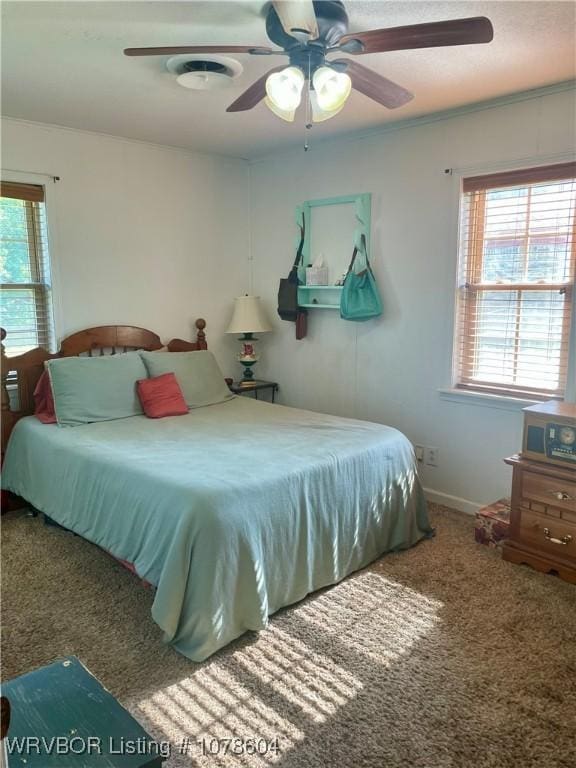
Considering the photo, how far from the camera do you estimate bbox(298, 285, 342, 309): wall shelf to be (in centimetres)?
406

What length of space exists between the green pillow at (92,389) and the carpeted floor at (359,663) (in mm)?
864

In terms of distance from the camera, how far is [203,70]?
8.18ft

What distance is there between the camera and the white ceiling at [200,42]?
81.4 inches

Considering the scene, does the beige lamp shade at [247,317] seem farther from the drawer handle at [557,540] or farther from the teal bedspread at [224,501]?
the drawer handle at [557,540]

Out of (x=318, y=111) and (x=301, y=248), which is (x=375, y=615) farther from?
(x=301, y=248)

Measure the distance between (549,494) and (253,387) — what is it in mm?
2382

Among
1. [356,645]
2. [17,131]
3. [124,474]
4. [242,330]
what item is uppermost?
[17,131]

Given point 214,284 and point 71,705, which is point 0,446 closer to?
point 214,284

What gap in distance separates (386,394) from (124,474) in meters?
2.01

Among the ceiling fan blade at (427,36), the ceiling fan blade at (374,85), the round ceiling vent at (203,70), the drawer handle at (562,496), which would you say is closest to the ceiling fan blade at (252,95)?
Result: the round ceiling vent at (203,70)

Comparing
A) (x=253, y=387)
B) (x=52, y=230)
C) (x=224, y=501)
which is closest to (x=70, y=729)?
(x=224, y=501)

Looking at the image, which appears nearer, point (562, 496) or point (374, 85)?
point (374, 85)

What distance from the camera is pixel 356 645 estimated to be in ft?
7.34

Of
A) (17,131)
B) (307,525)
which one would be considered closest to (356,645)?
(307,525)
